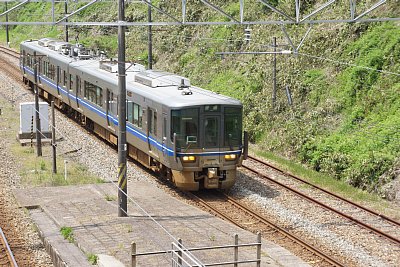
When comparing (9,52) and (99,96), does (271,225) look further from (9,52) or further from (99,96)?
(9,52)

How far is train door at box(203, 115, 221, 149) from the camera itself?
1808 cm

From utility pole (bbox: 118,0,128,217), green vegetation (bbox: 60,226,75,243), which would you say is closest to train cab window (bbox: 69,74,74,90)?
utility pole (bbox: 118,0,128,217)

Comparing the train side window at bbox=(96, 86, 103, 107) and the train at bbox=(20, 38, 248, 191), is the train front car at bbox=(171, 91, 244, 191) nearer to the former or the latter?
the train at bbox=(20, 38, 248, 191)

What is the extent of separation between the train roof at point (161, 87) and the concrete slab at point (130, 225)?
8.26ft

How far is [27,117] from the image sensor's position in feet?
83.8

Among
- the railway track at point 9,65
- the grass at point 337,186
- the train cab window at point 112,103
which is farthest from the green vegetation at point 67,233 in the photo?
the railway track at point 9,65

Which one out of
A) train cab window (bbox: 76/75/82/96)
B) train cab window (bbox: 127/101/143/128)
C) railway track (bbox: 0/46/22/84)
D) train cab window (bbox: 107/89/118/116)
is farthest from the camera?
railway track (bbox: 0/46/22/84)

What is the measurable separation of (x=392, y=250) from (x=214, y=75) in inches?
795

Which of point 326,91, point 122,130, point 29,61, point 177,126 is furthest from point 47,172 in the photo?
point 29,61

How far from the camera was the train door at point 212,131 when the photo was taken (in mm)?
18078

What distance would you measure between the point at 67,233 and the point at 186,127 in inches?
184

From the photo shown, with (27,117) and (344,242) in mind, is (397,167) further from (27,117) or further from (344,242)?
(27,117)

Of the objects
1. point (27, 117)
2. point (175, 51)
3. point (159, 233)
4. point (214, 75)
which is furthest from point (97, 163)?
point (175, 51)

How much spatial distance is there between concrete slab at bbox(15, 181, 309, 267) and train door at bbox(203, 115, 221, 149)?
1.70 metres
